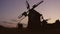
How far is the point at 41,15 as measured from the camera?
3706 centimetres

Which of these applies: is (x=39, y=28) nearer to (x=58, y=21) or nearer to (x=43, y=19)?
(x=43, y=19)

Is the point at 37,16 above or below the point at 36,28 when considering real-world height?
above

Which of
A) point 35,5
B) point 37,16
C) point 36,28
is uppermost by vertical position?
point 35,5

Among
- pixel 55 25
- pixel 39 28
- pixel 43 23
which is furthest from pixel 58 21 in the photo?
pixel 39 28

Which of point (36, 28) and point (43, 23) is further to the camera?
point (43, 23)

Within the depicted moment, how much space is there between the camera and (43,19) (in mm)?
38938

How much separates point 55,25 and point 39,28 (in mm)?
5585

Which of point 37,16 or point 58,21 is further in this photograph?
point 58,21

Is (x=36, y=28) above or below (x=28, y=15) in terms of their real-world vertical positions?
below

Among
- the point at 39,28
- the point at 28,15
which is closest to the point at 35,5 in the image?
the point at 28,15

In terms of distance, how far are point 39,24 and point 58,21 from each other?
6578mm

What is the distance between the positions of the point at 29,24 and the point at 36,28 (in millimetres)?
1949

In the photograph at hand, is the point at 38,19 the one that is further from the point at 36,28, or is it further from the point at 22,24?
the point at 22,24

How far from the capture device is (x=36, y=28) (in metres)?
36.4
